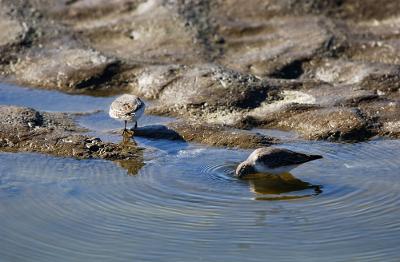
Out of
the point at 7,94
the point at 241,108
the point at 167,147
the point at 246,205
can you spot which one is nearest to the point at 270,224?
the point at 246,205

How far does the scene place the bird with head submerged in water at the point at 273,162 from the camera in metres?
11.0

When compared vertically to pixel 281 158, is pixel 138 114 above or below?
above

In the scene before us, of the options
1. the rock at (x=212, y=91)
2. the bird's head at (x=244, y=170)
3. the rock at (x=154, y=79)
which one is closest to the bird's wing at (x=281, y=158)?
the bird's head at (x=244, y=170)

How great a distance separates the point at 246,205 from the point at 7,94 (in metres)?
6.30

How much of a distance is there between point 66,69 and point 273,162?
583 centimetres

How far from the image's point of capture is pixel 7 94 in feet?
49.1

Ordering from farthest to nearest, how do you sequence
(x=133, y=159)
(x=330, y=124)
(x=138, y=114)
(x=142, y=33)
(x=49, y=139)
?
(x=142, y=33), (x=330, y=124), (x=138, y=114), (x=49, y=139), (x=133, y=159)

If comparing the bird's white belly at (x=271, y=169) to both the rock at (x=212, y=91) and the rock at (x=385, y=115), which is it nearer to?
the rock at (x=385, y=115)

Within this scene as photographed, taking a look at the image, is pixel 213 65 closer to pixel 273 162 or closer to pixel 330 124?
pixel 330 124

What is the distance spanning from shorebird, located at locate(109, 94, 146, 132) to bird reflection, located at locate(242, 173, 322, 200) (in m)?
2.33

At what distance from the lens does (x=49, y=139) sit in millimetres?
12250

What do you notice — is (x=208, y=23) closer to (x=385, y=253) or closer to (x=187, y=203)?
(x=187, y=203)

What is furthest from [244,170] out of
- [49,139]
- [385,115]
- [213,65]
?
[213,65]

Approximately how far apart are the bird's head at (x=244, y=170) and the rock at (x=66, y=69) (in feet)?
16.7
